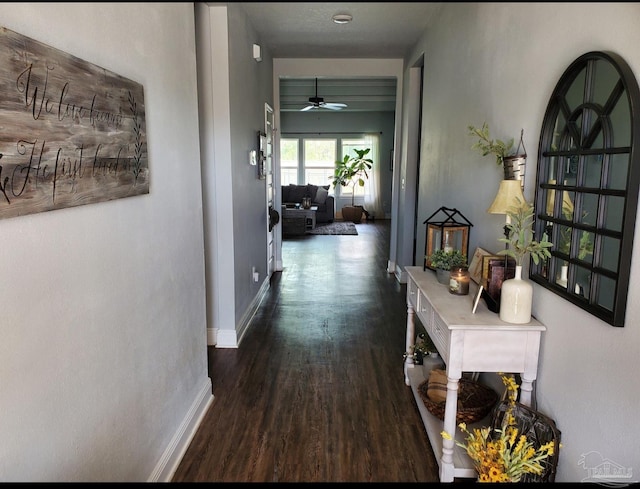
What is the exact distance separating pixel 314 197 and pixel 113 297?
32.6 ft

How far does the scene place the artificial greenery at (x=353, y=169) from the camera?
38.8ft

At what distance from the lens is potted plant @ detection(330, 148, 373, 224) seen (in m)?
11.9

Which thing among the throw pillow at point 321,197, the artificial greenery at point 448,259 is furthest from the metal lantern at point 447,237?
the throw pillow at point 321,197

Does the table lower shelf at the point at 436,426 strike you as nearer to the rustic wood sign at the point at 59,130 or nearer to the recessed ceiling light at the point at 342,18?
the rustic wood sign at the point at 59,130

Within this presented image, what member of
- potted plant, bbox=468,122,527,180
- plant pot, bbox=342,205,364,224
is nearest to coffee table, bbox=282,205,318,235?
plant pot, bbox=342,205,364,224

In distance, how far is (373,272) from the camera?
247 inches

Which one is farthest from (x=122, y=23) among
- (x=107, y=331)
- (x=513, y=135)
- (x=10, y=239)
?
(x=513, y=135)

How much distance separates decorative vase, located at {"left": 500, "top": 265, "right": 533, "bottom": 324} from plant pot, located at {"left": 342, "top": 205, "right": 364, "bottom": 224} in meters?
9.99

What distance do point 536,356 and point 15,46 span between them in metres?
2.02

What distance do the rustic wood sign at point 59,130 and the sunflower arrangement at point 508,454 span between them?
1.63 m

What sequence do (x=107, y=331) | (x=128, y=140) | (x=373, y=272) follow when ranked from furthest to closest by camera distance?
(x=373, y=272) → (x=128, y=140) → (x=107, y=331)

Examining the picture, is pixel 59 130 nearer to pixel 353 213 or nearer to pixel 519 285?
pixel 519 285

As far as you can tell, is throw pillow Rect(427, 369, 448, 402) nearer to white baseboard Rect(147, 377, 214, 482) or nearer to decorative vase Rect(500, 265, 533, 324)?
decorative vase Rect(500, 265, 533, 324)

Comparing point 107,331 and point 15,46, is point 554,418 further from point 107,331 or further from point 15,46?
point 15,46
